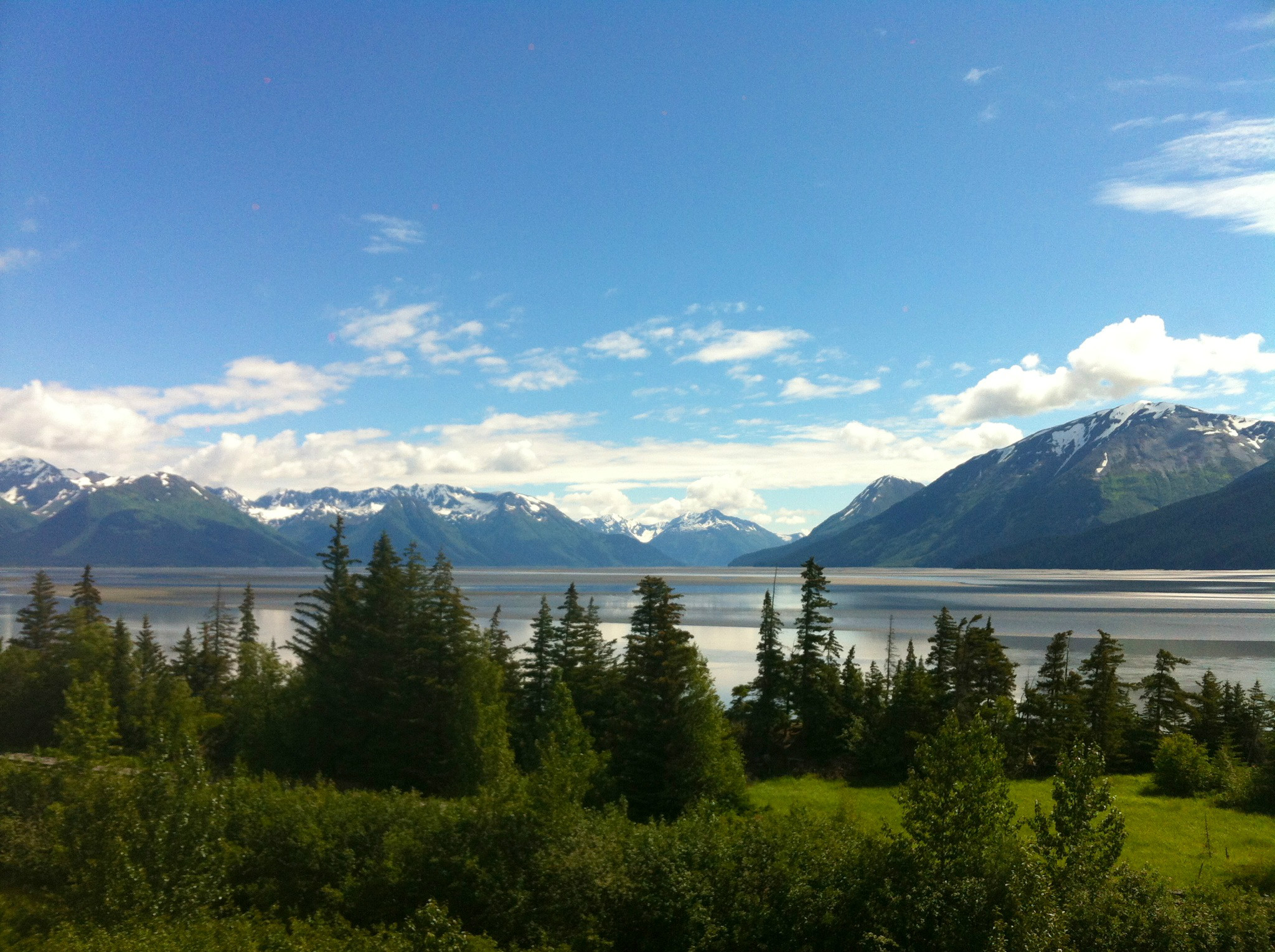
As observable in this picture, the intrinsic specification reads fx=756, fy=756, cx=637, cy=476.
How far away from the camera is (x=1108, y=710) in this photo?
185 ft

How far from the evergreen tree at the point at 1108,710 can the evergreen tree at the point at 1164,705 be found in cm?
177

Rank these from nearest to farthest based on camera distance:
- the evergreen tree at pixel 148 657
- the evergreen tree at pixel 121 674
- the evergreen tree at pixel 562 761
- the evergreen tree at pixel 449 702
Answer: the evergreen tree at pixel 562 761, the evergreen tree at pixel 449 702, the evergreen tree at pixel 121 674, the evergreen tree at pixel 148 657

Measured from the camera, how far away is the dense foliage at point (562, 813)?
27.8 meters

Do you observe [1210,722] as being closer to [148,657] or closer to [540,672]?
[540,672]

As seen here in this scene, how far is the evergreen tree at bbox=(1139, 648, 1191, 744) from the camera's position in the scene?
5916 centimetres

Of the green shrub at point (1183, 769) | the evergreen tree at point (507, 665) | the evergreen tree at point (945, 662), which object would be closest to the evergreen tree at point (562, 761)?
the evergreen tree at point (507, 665)

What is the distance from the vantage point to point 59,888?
32.9 meters

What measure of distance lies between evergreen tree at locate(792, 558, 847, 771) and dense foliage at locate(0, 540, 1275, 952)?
0.85 ft

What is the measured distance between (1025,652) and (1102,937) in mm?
100914

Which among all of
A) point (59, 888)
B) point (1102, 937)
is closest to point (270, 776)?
point (59, 888)

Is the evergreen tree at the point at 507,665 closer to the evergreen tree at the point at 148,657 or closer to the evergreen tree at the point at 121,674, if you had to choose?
the evergreen tree at the point at 121,674

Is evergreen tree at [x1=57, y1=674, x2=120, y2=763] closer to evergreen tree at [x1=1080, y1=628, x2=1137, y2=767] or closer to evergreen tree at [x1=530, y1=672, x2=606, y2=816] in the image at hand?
evergreen tree at [x1=530, y1=672, x2=606, y2=816]

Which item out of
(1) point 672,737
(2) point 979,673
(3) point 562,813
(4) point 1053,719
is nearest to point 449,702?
(1) point 672,737

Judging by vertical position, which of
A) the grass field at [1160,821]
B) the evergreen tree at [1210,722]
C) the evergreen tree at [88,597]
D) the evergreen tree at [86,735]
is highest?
the evergreen tree at [88,597]
